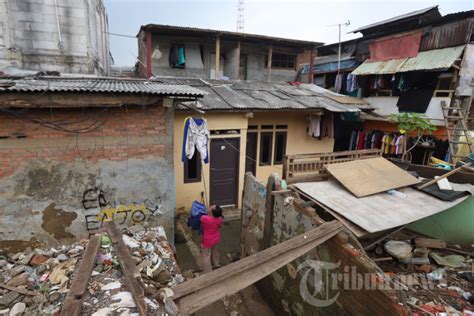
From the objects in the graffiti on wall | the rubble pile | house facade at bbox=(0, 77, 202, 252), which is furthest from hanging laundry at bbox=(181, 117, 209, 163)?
the rubble pile

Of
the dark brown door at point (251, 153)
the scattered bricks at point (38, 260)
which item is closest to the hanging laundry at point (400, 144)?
the dark brown door at point (251, 153)

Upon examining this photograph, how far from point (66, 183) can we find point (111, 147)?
1.13 meters

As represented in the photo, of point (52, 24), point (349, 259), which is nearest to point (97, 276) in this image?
point (349, 259)

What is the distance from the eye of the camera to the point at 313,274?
4289mm

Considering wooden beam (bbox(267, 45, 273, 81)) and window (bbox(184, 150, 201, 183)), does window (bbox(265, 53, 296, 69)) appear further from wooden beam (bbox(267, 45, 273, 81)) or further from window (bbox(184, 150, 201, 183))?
window (bbox(184, 150, 201, 183))

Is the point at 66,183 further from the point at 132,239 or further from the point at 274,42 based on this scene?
the point at 274,42

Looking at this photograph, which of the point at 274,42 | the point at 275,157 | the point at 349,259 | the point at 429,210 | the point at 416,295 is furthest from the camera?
the point at 274,42

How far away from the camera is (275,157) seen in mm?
10414

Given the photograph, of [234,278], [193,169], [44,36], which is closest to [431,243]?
[234,278]

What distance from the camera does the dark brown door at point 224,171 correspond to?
887cm

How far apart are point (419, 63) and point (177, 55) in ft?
32.7

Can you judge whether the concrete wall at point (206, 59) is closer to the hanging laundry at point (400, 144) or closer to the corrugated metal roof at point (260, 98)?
the corrugated metal roof at point (260, 98)

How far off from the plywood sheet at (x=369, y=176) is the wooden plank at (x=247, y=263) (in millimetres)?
1616

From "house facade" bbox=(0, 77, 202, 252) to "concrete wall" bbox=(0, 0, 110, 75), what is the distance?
14.1 feet
